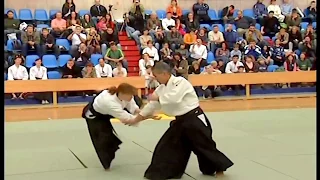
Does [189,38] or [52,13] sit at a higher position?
[52,13]

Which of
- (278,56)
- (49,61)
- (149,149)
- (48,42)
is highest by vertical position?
(48,42)

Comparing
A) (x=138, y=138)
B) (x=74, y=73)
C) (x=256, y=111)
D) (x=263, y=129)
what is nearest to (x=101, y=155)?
(x=138, y=138)

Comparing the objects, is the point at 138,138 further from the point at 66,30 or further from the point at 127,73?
the point at 66,30

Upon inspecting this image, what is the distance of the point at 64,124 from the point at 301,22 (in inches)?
460

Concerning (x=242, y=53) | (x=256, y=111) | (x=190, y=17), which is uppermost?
(x=190, y=17)

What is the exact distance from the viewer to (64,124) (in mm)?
9758

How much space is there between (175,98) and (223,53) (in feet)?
35.3

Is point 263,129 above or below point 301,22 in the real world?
below

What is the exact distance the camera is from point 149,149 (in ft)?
23.5

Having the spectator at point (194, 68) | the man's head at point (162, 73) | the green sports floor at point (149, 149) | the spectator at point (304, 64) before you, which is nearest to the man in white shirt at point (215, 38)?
the spectator at point (194, 68)

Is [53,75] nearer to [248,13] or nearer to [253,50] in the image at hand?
[253,50]

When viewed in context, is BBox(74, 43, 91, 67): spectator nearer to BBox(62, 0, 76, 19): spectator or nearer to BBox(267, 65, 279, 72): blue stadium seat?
BBox(62, 0, 76, 19): spectator

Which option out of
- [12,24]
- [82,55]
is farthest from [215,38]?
[12,24]

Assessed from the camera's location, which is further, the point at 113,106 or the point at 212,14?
the point at 212,14
